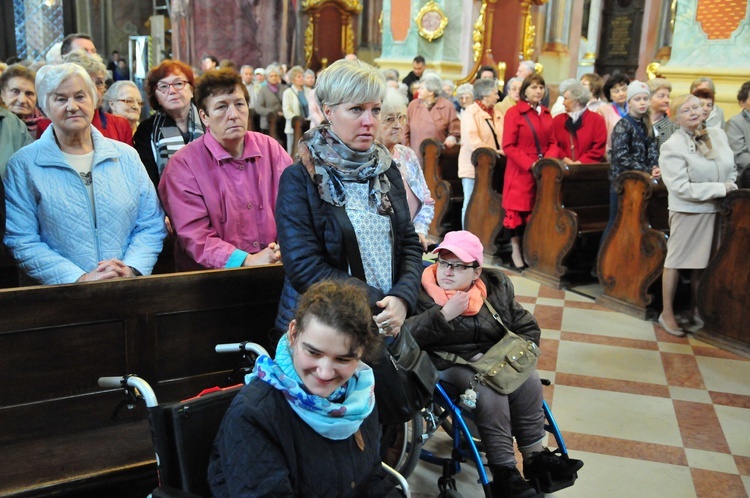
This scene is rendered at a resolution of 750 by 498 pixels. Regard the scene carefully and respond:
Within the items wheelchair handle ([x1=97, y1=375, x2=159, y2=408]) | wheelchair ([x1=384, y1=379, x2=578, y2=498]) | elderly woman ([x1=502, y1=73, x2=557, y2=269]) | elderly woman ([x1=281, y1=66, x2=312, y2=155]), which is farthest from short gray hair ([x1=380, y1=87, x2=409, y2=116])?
elderly woman ([x1=281, y1=66, x2=312, y2=155])

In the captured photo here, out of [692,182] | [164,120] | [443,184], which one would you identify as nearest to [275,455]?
[164,120]

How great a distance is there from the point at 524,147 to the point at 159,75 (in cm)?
343

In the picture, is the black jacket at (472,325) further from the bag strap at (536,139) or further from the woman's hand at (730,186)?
the bag strap at (536,139)

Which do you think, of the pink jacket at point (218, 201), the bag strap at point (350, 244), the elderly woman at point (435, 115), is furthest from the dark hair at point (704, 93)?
the bag strap at point (350, 244)

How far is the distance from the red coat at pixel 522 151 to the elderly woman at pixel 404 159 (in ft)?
8.14

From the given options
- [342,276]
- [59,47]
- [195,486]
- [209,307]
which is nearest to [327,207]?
[342,276]

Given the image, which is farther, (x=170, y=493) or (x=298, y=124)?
(x=298, y=124)

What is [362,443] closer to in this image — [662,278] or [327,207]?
[327,207]

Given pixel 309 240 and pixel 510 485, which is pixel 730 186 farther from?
pixel 309 240

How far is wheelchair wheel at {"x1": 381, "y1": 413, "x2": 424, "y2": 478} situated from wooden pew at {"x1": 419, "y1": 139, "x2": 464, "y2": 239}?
4.37 m

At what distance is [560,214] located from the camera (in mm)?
5574

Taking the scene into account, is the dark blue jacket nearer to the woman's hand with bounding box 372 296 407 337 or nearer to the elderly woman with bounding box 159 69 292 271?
the woman's hand with bounding box 372 296 407 337

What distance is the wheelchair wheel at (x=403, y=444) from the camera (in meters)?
2.59

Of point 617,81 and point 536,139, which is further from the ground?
point 617,81
